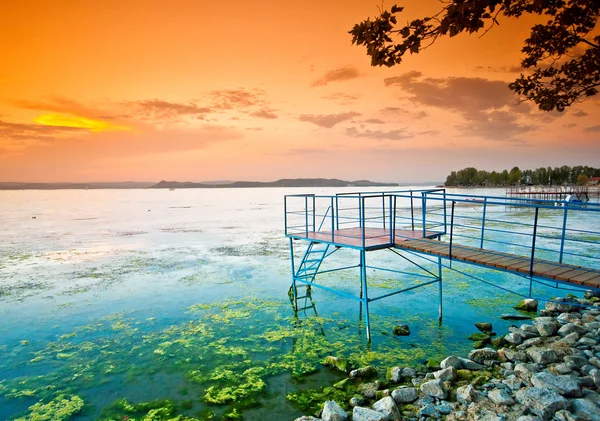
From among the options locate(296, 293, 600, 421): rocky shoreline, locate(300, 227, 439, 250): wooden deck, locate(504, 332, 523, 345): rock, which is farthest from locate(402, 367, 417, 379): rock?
locate(300, 227, 439, 250): wooden deck

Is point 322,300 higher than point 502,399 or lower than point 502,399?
lower

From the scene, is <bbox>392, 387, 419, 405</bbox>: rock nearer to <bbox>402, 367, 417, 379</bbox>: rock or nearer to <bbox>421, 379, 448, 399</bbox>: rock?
<bbox>421, 379, 448, 399</bbox>: rock

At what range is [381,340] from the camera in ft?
27.5

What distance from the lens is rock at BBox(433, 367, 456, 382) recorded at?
6043mm

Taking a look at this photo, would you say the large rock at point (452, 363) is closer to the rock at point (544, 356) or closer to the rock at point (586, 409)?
the rock at point (544, 356)

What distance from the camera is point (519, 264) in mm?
6676

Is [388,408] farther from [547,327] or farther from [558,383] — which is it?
[547,327]

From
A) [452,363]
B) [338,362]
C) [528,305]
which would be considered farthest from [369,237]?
[528,305]

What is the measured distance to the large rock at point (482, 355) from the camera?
6.89 metres

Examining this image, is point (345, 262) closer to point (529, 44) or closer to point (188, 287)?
point (188, 287)

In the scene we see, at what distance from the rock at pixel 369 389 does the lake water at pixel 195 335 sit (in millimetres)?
456

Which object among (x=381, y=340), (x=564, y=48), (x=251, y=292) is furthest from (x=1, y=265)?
(x=564, y=48)

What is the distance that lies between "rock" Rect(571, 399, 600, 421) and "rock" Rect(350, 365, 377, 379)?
3033mm

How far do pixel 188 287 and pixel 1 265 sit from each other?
10814mm
